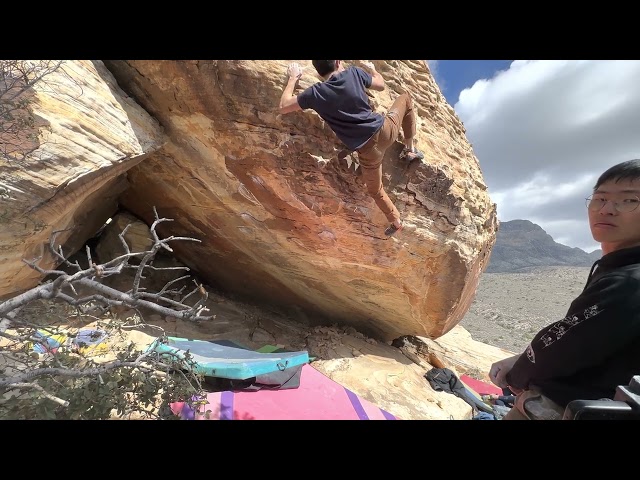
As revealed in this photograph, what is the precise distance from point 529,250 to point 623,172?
10740cm

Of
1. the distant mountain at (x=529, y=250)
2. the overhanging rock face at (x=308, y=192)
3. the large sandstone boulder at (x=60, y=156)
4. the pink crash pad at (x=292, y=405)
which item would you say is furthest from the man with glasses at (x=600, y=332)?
the distant mountain at (x=529, y=250)

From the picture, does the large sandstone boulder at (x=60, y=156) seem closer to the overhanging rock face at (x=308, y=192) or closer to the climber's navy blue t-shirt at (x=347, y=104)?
the overhanging rock face at (x=308, y=192)

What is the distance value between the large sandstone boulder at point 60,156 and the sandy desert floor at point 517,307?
13.6 meters

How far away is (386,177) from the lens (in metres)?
3.89

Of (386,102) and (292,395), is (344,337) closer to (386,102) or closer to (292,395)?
(292,395)

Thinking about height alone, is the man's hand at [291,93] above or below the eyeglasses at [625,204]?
above

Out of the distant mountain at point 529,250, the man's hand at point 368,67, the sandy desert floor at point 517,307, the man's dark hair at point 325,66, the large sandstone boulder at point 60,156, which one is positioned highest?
the distant mountain at point 529,250

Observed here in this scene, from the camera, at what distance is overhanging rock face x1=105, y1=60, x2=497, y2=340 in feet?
11.9

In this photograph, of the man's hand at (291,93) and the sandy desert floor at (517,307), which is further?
the sandy desert floor at (517,307)

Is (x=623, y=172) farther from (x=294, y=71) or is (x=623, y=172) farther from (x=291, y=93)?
(x=294, y=71)

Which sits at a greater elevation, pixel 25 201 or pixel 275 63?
pixel 275 63

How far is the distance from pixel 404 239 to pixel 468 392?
2.87 meters

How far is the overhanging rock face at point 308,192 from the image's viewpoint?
362 cm
